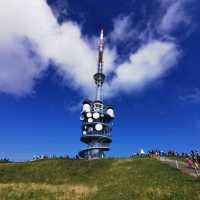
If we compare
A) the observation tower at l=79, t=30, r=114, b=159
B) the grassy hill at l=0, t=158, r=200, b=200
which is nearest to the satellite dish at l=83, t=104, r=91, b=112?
the observation tower at l=79, t=30, r=114, b=159

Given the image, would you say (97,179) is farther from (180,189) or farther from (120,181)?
(180,189)

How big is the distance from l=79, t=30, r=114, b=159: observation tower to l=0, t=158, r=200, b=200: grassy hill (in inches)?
1466

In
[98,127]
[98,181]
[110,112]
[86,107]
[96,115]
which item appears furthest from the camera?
[110,112]

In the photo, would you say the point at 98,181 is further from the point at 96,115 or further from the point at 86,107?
the point at 86,107

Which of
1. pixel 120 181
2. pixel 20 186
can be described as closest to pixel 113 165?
pixel 120 181

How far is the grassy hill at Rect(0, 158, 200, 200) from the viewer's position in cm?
3866

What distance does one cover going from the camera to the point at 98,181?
162ft

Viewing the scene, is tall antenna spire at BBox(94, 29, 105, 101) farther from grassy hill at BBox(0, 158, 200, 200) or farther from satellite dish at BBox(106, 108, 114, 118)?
grassy hill at BBox(0, 158, 200, 200)

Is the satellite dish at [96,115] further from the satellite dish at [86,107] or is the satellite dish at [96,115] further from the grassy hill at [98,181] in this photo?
the grassy hill at [98,181]

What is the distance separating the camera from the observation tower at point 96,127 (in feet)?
346

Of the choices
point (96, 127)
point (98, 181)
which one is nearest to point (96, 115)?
point (96, 127)

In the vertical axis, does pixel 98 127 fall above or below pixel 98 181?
above

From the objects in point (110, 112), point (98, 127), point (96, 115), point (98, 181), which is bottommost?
point (98, 181)

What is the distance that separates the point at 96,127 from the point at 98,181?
2183 inches
